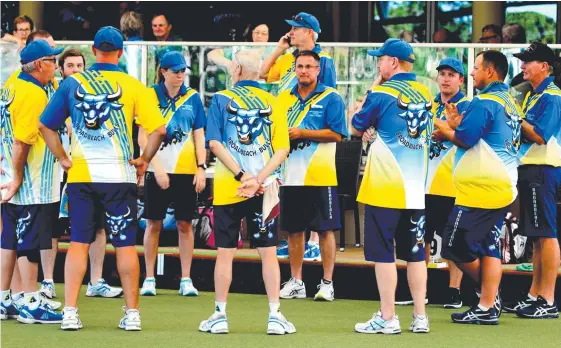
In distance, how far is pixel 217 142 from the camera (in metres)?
8.07

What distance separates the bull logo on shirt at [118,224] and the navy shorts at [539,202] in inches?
119

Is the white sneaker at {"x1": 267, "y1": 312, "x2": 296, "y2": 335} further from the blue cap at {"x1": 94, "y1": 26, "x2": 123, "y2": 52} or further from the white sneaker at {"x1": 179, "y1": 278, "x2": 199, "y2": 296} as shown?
the white sneaker at {"x1": 179, "y1": 278, "x2": 199, "y2": 296}

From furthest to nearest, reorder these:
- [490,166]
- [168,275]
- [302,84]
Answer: [168,275] < [302,84] < [490,166]

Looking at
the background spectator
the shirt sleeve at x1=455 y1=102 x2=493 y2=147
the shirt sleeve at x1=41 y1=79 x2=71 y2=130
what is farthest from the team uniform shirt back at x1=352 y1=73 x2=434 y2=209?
the background spectator

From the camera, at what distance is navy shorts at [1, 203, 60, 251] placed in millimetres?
8477

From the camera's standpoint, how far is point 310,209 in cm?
984

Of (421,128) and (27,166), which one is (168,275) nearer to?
(27,166)

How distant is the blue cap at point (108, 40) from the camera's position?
8000 mm

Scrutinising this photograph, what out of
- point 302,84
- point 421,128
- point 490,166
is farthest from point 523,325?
point 302,84

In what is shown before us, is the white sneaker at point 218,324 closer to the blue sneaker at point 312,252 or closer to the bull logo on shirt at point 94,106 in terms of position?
the bull logo on shirt at point 94,106

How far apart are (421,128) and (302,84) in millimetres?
1699

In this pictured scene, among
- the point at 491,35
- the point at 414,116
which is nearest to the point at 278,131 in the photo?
the point at 414,116

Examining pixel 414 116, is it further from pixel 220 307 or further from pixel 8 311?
pixel 8 311

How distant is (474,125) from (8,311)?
338cm
